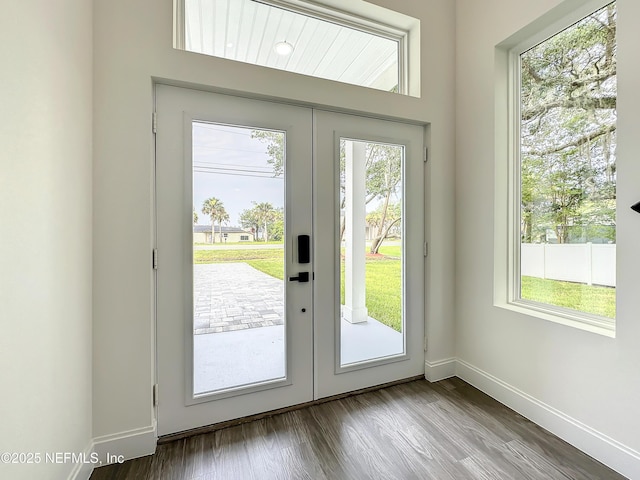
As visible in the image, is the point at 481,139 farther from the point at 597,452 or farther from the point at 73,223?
the point at 73,223

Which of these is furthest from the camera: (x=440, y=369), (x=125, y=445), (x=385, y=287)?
(x=440, y=369)

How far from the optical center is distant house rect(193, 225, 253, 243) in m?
1.84

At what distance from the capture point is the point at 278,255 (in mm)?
2033

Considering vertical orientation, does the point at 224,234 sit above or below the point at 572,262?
above

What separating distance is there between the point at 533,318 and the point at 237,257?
2.01 meters

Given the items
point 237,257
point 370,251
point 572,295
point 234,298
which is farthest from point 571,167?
point 234,298

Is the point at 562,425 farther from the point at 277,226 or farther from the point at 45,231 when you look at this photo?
the point at 45,231

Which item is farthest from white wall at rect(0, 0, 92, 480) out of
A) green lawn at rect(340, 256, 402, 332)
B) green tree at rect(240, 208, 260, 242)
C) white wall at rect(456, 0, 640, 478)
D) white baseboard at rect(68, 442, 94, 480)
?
white wall at rect(456, 0, 640, 478)

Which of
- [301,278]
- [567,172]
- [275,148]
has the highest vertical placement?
[275,148]

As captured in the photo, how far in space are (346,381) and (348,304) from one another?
59 centimetres

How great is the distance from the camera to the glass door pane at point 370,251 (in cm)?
222

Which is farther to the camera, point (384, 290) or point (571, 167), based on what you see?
point (384, 290)

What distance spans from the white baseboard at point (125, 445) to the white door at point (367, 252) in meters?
1.06

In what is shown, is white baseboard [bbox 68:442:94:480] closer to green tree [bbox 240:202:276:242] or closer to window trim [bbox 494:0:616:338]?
green tree [bbox 240:202:276:242]
